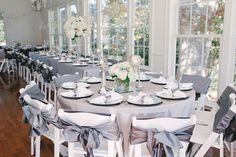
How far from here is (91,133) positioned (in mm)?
1902

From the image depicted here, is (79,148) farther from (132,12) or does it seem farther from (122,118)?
(132,12)

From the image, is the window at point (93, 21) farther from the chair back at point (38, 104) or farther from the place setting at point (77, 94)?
the chair back at point (38, 104)

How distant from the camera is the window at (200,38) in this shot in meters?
3.86

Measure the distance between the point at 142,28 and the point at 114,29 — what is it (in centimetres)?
145

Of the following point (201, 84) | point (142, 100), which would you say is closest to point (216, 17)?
point (201, 84)

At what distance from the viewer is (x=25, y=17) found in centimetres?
1243

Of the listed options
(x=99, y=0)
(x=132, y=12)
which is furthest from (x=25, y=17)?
(x=132, y=12)

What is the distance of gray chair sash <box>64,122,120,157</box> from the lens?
6.23 feet

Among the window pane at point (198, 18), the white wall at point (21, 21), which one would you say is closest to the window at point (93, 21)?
the window pane at point (198, 18)

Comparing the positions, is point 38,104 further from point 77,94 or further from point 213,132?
point 213,132

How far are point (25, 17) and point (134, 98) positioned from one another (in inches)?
455

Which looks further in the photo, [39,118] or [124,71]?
[124,71]

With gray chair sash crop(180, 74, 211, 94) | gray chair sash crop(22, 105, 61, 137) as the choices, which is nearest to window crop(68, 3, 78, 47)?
gray chair sash crop(180, 74, 211, 94)

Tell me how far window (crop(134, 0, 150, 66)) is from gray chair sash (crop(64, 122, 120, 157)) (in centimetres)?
345
